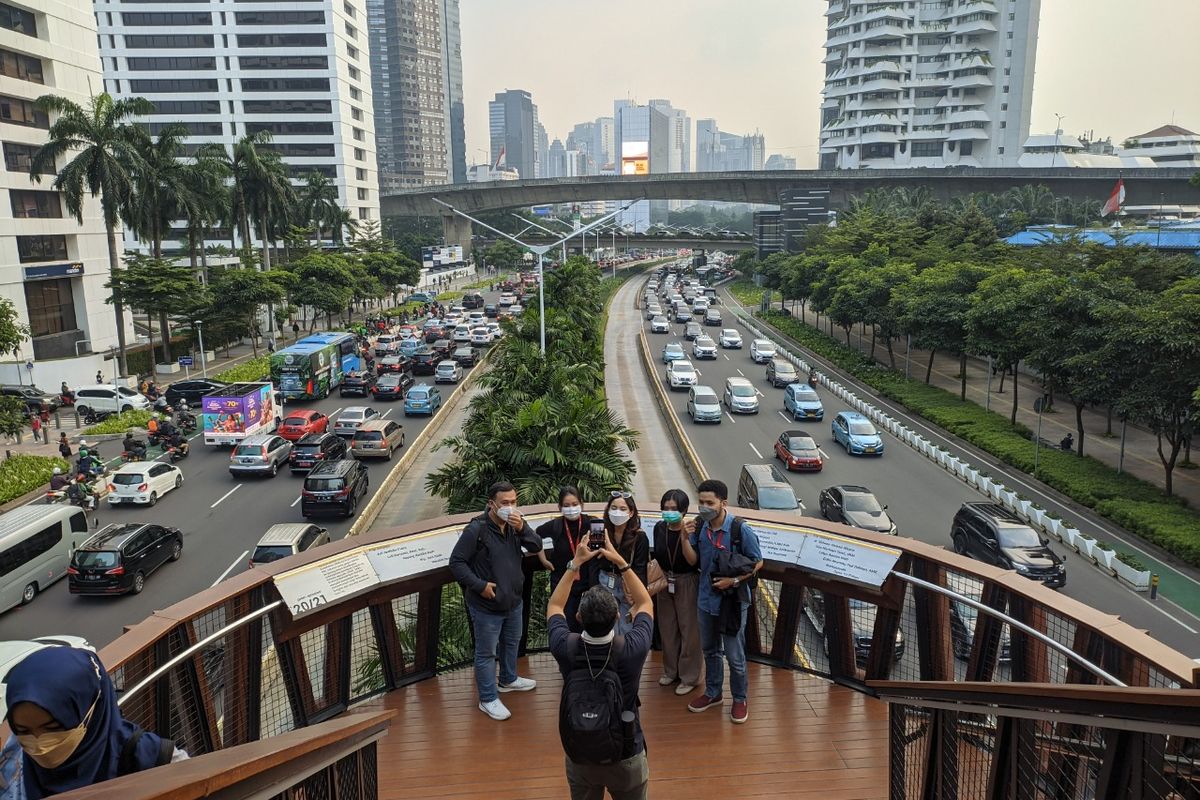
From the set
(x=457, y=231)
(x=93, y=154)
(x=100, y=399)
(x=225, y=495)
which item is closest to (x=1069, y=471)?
(x=225, y=495)

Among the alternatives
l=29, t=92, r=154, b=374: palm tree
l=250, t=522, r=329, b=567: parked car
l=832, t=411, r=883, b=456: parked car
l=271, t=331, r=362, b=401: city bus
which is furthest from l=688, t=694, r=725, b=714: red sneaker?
l=29, t=92, r=154, b=374: palm tree

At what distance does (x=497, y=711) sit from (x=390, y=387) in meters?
32.1

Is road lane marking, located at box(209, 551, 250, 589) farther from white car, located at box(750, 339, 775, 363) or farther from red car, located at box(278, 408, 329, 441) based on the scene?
white car, located at box(750, 339, 775, 363)

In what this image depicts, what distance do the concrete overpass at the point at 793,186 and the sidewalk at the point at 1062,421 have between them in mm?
30991

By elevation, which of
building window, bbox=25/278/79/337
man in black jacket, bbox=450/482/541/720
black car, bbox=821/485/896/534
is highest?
man in black jacket, bbox=450/482/541/720

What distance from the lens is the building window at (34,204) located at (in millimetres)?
40250

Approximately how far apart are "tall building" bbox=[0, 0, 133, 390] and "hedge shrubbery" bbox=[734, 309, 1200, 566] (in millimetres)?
35949

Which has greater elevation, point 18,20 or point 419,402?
point 18,20

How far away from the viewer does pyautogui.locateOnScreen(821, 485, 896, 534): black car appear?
1859 cm

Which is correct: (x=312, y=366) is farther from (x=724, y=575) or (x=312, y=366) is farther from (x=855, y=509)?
(x=724, y=575)

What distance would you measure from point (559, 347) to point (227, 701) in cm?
2007

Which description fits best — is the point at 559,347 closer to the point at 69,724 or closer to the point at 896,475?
the point at 896,475

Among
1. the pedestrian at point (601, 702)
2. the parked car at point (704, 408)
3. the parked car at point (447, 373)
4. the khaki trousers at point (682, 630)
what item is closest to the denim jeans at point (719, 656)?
the khaki trousers at point (682, 630)

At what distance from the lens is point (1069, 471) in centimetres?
2436
